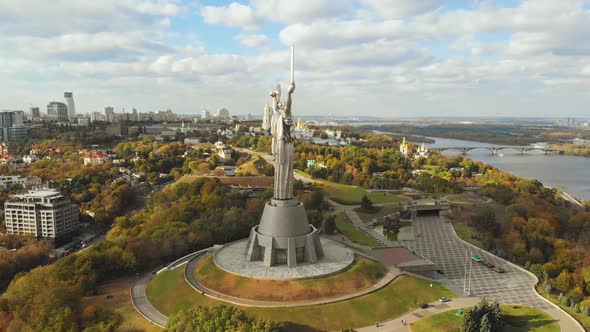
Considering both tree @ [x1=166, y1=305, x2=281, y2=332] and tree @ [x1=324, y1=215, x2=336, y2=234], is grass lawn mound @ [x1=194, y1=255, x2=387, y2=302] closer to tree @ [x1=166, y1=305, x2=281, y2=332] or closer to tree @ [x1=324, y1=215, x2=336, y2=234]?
tree @ [x1=166, y1=305, x2=281, y2=332]

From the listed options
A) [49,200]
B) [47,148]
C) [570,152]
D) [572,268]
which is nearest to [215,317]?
[572,268]

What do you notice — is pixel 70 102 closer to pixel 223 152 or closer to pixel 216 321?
pixel 223 152

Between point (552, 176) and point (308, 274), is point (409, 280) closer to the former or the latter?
point (308, 274)

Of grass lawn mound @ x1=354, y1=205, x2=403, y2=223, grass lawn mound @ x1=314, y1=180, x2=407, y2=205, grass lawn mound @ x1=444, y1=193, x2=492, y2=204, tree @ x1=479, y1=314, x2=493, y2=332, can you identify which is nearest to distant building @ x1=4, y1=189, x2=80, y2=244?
grass lawn mound @ x1=314, y1=180, x2=407, y2=205

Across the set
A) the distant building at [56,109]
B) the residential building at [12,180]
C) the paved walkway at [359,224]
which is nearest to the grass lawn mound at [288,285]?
the paved walkway at [359,224]

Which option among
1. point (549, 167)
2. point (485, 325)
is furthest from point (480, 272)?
point (549, 167)

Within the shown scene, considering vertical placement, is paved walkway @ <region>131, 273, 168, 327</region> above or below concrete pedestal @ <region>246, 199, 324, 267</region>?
below
